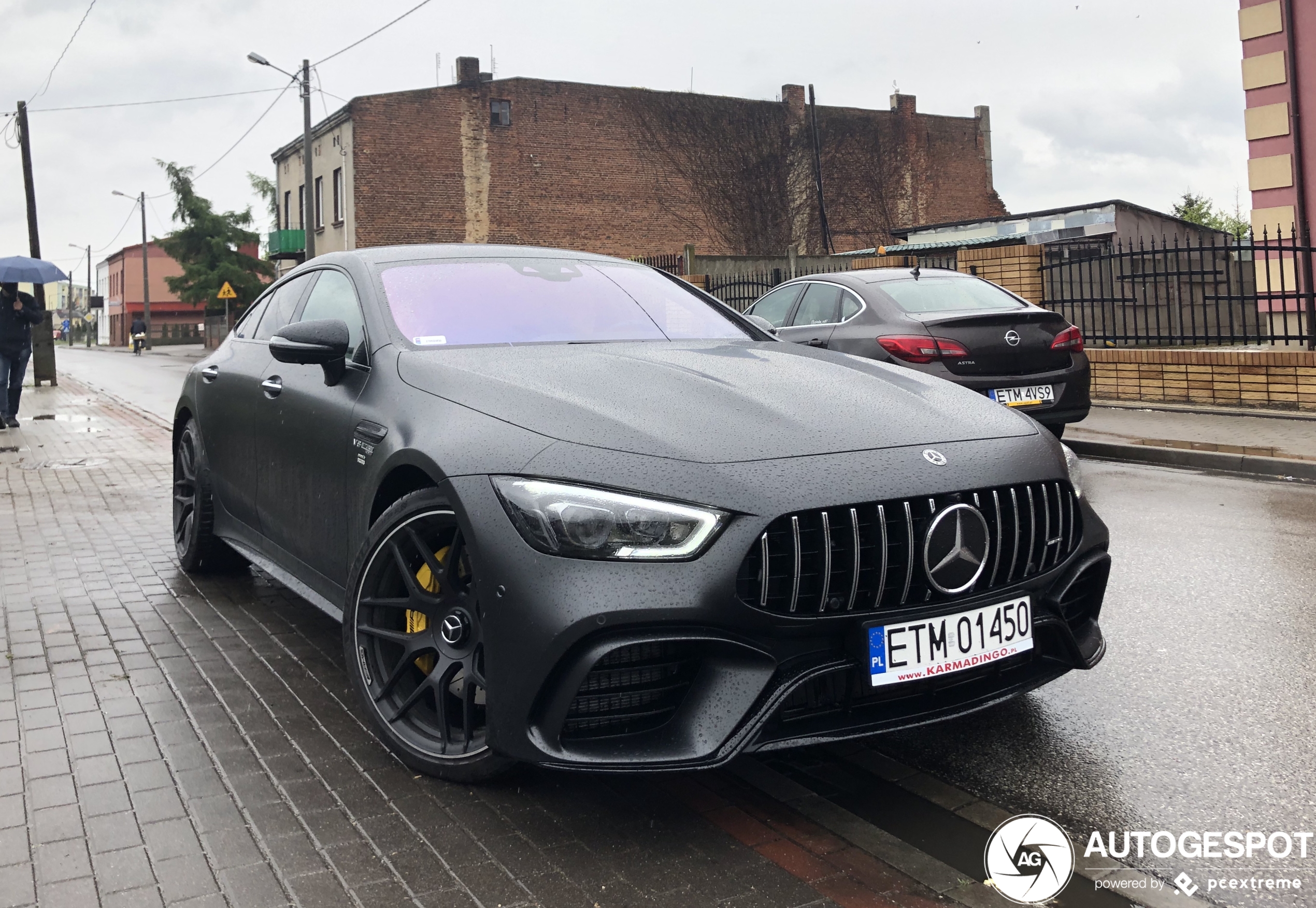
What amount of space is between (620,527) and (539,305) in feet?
5.45

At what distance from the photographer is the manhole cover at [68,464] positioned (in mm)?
10383

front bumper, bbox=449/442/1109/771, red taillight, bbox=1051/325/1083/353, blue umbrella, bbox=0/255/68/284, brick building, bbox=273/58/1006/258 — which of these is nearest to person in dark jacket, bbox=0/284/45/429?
blue umbrella, bbox=0/255/68/284

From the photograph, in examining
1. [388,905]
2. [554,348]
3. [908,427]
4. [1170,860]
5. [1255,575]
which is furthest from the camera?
[1255,575]

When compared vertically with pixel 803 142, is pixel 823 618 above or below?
below

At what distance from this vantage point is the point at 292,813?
9.66ft

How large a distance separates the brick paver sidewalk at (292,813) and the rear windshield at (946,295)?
19.7 feet

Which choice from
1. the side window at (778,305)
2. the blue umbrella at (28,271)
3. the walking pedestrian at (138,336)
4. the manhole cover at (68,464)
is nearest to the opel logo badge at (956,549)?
the side window at (778,305)

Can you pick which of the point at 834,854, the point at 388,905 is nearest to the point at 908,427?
the point at 834,854

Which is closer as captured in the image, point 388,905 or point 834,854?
point 388,905

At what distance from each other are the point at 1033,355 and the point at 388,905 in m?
7.46

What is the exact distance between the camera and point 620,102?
120ft

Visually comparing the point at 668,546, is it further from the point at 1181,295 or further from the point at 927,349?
the point at 1181,295

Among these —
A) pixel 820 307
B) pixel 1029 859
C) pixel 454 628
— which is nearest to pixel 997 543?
pixel 1029 859

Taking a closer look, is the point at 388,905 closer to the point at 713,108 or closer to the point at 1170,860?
the point at 1170,860
